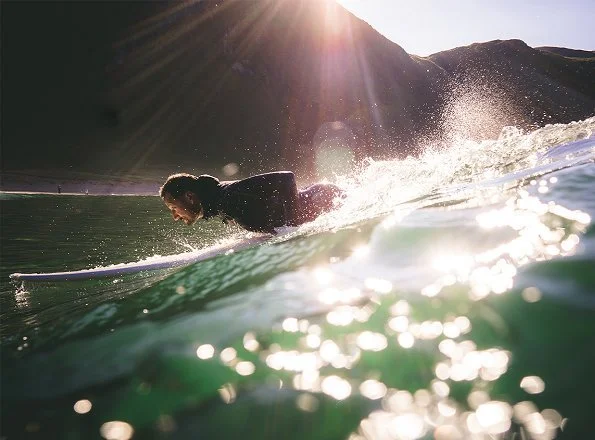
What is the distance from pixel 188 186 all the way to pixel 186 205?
0.87 feet

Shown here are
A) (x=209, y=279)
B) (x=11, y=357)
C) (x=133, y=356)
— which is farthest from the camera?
(x=209, y=279)

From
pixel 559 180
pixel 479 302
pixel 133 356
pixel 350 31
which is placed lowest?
pixel 133 356

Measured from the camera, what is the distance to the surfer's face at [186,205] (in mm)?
4785

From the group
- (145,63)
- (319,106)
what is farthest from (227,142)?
(319,106)

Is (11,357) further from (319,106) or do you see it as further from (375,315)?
(319,106)

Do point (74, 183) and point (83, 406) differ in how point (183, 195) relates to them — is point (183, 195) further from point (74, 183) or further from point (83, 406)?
point (74, 183)

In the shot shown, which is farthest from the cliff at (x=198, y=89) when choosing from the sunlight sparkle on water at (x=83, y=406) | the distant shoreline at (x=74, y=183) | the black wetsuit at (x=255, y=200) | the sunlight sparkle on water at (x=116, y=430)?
the sunlight sparkle on water at (x=116, y=430)

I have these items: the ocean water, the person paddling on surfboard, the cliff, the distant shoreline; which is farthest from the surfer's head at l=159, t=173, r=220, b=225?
the cliff

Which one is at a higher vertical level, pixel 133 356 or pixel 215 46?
pixel 215 46

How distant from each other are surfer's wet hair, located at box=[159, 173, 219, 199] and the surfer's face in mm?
52

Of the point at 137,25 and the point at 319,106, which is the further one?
the point at 319,106

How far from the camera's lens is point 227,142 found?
40625 millimetres

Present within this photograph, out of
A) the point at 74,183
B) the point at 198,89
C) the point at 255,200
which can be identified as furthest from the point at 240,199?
the point at 198,89

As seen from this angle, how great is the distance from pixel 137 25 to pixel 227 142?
1427 centimetres
